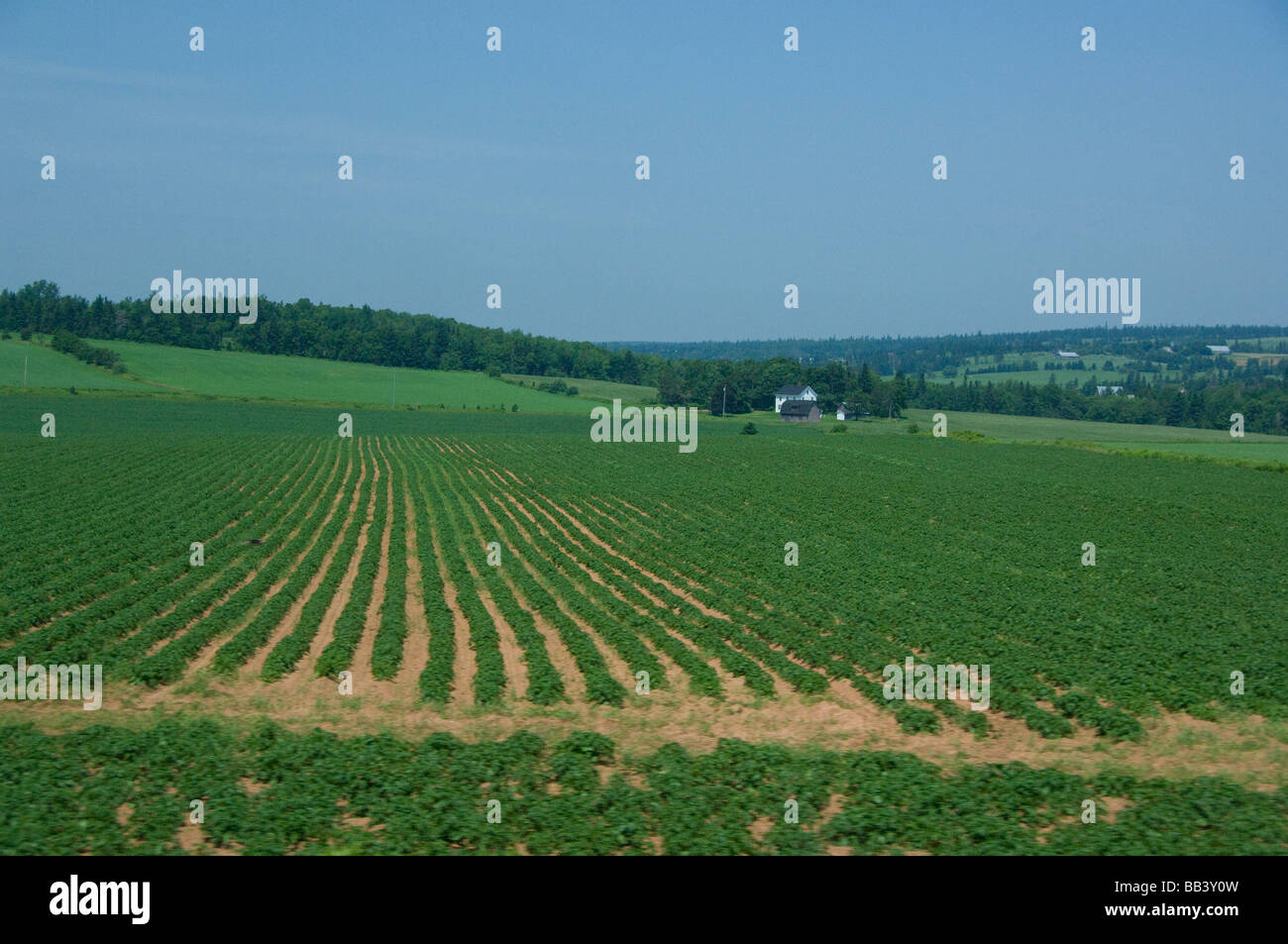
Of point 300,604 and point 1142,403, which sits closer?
point 300,604

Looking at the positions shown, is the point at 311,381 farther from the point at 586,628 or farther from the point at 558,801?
the point at 558,801

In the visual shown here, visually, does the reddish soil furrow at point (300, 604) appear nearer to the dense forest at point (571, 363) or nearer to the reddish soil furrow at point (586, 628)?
the reddish soil furrow at point (586, 628)

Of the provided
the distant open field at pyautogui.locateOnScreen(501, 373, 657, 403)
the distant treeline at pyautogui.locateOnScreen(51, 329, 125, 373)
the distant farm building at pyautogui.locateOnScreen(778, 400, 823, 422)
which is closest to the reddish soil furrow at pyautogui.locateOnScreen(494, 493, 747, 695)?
the distant farm building at pyautogui.locateOnScreen(778, 400, 823, 422)

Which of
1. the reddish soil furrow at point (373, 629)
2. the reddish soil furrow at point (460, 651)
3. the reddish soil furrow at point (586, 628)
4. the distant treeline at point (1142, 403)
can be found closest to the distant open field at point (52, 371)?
the reddish soil furrow at point (373, 629)

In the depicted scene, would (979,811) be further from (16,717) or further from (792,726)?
(16,717)

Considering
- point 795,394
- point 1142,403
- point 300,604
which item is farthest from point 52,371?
point 1142,403
